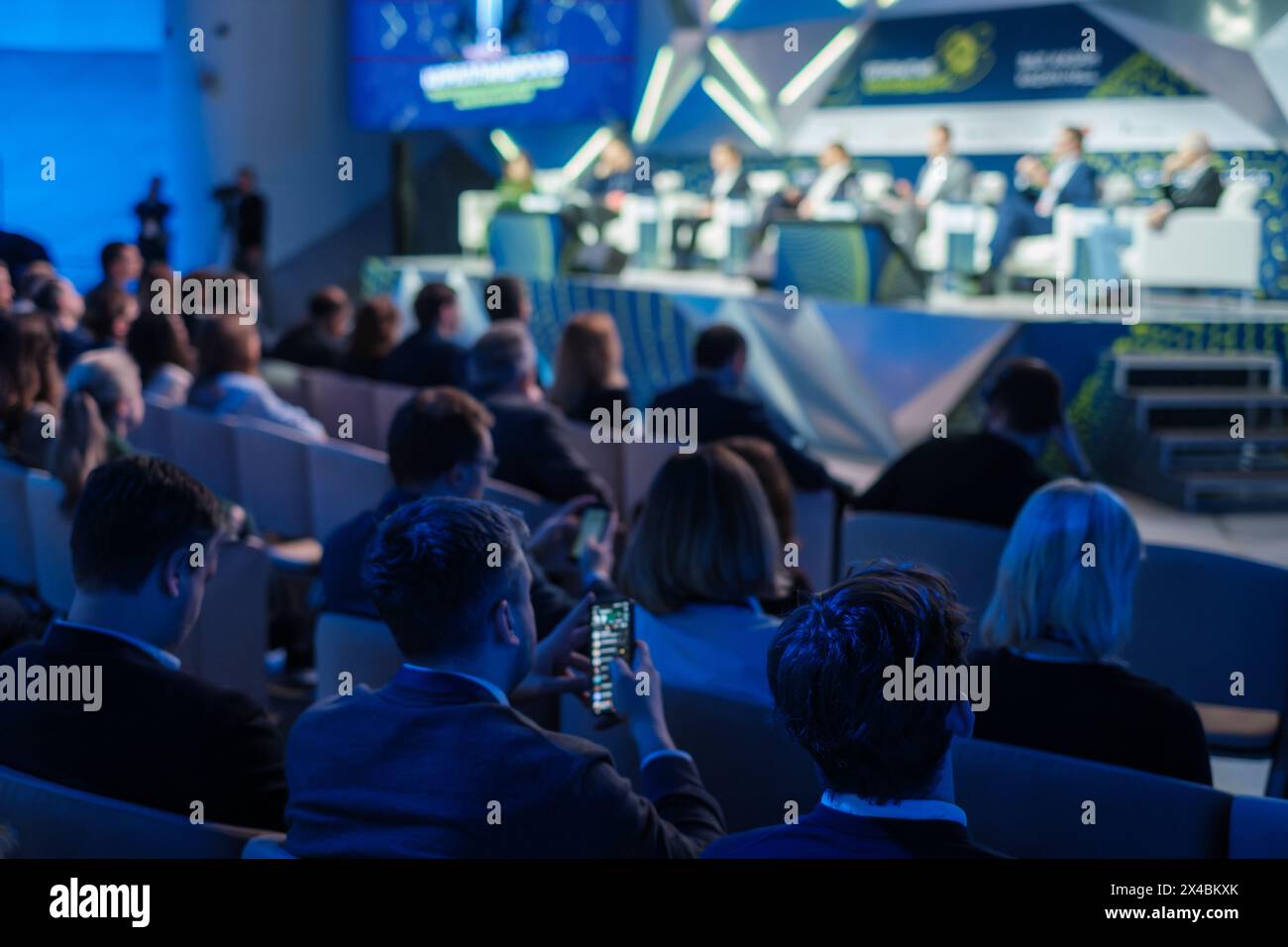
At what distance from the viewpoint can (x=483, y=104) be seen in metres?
14.3

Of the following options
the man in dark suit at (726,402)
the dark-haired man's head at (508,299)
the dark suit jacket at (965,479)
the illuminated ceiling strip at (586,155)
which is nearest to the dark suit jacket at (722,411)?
the man in dark suit at (726,402)

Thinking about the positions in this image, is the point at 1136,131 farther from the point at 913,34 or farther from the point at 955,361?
the point at 955,361

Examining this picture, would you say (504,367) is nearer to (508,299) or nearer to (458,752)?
(508,299)

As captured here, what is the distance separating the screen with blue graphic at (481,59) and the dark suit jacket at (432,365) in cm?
888

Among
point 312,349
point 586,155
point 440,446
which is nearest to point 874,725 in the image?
point 440,446

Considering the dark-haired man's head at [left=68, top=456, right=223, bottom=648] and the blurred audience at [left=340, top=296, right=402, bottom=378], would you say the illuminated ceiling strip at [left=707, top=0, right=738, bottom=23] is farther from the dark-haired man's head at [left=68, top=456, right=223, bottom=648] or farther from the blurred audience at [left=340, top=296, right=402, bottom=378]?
the dark-haired man's head at [left=68, top=456, right=223, bottom=648]

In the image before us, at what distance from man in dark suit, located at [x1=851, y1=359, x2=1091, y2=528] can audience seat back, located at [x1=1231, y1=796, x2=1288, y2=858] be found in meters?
2.23

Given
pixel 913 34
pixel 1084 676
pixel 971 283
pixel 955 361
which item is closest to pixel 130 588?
pixel 1084 676

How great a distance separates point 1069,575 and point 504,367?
8.06 feet

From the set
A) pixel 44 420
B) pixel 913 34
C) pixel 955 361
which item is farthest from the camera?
pixel 913 34

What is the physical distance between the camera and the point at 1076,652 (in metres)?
2.32

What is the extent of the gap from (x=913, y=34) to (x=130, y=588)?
41.6ft

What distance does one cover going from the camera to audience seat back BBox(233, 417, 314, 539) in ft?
14.9

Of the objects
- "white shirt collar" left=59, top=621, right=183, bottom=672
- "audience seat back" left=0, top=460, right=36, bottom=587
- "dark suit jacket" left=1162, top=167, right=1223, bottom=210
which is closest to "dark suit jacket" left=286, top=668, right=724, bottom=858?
"white shirt collar" left=59, top=621, right=183, bottom=672
